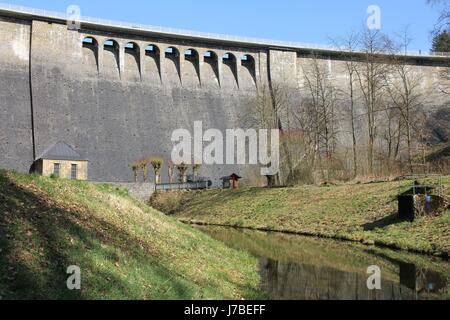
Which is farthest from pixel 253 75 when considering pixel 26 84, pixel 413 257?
pixel 413 257

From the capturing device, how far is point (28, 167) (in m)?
41.8

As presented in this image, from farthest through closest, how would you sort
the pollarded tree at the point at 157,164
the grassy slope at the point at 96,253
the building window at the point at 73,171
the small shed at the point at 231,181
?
the pollarded tree at the point at 157,164, the small shed at the point at 231,181, the building window at the point at 73,171, the grassy slope at the point at 96,253

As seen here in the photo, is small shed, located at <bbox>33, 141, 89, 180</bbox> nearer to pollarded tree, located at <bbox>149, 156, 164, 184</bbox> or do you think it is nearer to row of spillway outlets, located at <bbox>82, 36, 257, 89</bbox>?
pollarded tree, located at <bbox>149, 156, 164, 184</bbox>

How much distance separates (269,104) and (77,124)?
16.9 meters

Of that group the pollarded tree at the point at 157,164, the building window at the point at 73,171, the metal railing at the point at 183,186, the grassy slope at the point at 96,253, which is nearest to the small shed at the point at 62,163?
the building window at the point at 73,171

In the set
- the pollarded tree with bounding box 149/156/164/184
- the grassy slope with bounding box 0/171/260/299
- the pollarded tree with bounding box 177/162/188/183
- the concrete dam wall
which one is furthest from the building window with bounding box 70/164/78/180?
the grassy slope with bounding box 0/171/260/299

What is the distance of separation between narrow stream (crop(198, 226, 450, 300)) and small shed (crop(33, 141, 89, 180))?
24.2 m

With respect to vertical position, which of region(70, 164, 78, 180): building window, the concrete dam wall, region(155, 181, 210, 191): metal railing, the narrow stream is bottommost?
the narrow stream

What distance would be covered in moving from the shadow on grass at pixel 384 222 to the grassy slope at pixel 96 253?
322 inches

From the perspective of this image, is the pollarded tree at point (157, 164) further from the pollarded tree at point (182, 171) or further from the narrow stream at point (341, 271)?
the narrow stream at point (341, 271)

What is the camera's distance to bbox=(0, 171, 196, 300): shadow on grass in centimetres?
657

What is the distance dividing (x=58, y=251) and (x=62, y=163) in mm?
34089

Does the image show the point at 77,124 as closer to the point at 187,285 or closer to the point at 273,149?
the point at 273,149

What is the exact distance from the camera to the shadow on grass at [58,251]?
21.5ft
